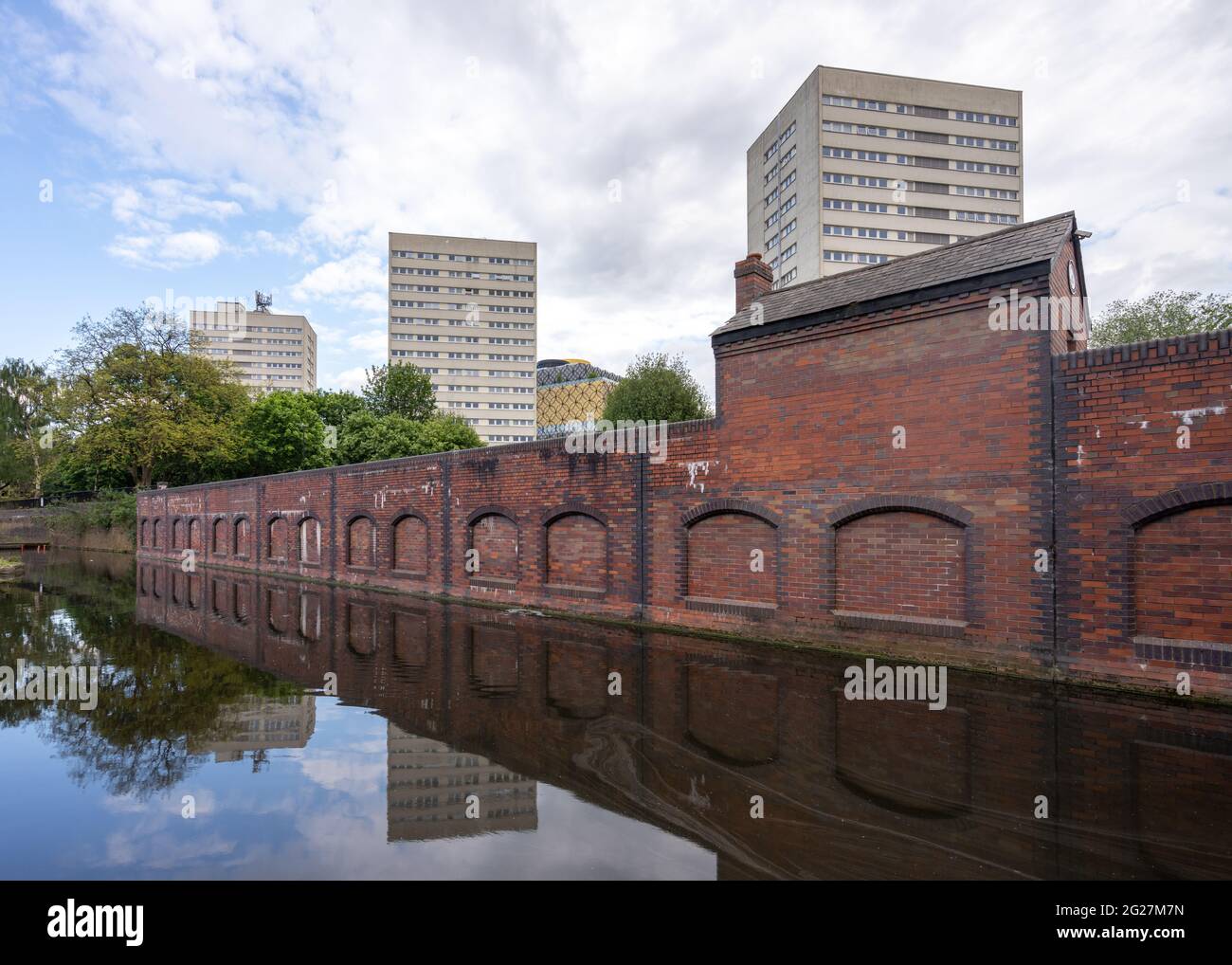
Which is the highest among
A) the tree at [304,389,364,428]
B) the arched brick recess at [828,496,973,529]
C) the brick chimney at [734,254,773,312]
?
the tree at [304,389,364,428]

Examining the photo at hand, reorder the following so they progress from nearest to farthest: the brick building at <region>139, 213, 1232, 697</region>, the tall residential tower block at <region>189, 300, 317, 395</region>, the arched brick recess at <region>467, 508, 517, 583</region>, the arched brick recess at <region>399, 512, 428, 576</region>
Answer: the brick building at <region>139, 213, 1232, 697</region>
the arched brick recess at <region>467, 508, 517, 583</region>
the arched brick recess at <region>399, 512, 428, 576</region>
the tall residential tower block at <region>189, 300, 317, 395</region>

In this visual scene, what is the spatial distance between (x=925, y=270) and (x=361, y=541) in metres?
15.6

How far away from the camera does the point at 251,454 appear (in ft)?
119

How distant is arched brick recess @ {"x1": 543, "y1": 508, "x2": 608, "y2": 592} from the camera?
38.8ft

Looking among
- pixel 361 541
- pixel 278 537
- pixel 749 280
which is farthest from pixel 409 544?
pixel 749 280

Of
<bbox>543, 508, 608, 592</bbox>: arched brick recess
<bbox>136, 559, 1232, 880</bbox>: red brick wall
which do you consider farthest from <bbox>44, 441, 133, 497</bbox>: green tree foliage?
<bbox>136, 559, 1232, 880</bbox>: red brick wall

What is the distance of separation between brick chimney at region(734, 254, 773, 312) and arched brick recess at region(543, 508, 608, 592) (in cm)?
504

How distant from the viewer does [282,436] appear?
3594cm

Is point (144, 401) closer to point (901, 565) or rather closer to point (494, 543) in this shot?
point (494, 543)

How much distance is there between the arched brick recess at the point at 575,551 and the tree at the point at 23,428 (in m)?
46.8

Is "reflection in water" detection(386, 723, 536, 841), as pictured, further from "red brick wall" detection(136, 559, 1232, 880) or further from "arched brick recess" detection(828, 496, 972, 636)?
"arched brick recess" detection(828, 496, 972, 636)

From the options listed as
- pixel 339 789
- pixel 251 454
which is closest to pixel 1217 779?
pixel 339 789

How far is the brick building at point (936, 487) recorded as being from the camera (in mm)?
6543
